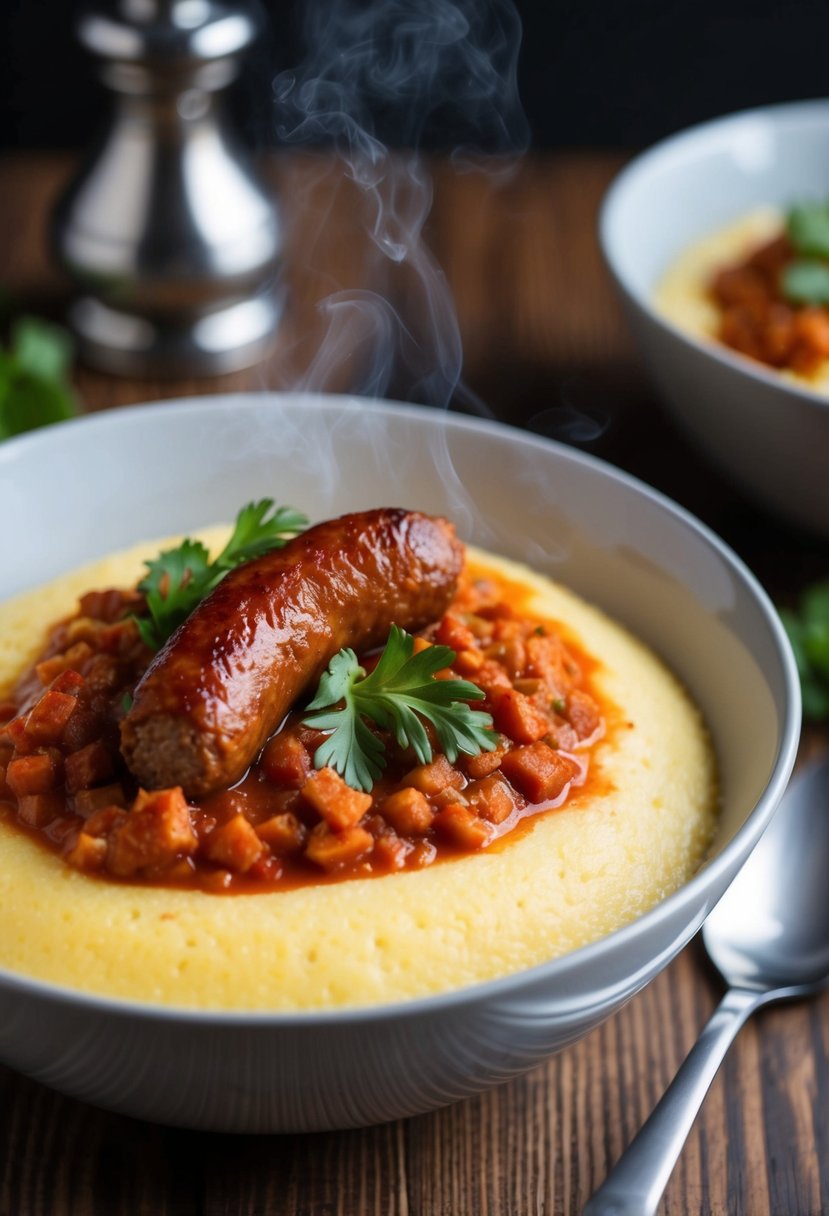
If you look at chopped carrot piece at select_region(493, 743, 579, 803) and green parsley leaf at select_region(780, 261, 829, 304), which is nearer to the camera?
chopped carrot piece at select_region(493, 743, 579, 803)

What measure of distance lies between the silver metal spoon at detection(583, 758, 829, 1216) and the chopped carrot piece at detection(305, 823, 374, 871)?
2.47ft

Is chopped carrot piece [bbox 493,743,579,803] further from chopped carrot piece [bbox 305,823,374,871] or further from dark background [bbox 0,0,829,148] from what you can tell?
dark background [bbox 0,0,829,148]

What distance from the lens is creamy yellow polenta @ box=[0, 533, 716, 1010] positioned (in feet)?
8.36

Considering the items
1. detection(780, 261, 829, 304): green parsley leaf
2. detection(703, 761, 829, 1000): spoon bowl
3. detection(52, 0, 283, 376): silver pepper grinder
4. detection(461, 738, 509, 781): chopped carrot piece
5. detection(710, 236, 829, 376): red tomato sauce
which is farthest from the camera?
detection(52, 0, 283, 376): silver pepper grinder

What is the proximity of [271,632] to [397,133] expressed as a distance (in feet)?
18.4

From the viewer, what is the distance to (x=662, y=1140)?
261cm

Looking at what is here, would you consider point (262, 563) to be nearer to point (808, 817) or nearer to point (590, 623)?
point (590, 623)

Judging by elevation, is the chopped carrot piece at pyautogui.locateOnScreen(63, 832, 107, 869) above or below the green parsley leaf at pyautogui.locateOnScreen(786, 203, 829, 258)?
above

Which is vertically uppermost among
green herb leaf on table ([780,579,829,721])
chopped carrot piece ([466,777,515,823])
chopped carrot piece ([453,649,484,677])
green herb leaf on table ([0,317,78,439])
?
chopped carrot piece ([453,649,484,677])

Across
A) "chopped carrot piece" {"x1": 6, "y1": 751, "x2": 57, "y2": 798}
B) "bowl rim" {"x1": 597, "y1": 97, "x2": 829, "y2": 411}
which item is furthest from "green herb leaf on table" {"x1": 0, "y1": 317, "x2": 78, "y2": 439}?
"chopped carrot piece" {"x1": 6, "y1": 751, "x2": 57, "y2": 798}

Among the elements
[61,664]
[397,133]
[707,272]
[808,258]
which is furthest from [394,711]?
[397,133]

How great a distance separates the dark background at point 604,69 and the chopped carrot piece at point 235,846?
539cm

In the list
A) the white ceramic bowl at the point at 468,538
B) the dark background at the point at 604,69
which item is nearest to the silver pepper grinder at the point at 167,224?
the dark background at the point at 604,69

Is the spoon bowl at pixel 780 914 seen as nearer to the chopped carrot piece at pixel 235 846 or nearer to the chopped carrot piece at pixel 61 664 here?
the chopped carrot piece at pixel 235 846
